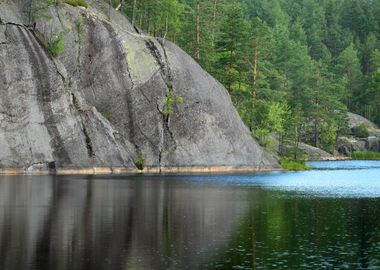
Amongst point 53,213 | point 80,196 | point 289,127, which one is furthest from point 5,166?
point 289,127

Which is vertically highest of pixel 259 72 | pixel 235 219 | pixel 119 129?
pixel 259 72

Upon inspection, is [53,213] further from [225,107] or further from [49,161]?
[225,107]

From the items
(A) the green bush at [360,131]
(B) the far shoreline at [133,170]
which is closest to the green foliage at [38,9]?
(B) the far shoreline at [133,170]

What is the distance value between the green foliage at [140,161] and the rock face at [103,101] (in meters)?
0.44

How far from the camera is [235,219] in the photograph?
39938 mm

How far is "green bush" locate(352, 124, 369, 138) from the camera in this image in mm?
163113

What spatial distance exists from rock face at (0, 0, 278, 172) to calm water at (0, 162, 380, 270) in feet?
62.5

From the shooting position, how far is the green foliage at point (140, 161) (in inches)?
3482

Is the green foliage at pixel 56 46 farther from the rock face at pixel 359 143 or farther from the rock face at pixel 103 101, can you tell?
the rock face at pixel 359 143

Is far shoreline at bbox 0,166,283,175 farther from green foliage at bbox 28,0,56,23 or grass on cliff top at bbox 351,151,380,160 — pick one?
grass on cliff top at bbox 351,151,380,160

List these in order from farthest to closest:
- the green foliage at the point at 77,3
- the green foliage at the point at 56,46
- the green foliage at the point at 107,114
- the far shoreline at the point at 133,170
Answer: the green foliage at the point at 77,3 → the green foliage at the point at 107,114 → the green foliage at the point at 56,46 → the far shoreline at the point at 133,170

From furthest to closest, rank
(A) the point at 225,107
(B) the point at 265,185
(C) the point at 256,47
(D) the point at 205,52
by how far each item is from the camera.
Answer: (D) the point at 205,52 < (C) the point at 256,47 < (A) the point at 225,107 < (B) the point at 265,185

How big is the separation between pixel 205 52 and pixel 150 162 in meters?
32.0

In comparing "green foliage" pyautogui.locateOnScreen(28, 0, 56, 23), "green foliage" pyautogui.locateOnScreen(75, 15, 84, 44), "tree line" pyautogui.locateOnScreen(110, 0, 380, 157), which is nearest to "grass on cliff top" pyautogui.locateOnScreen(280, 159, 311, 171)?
"tree line" pyautogui.locateOnScreen(110, 0, 380, 157)
